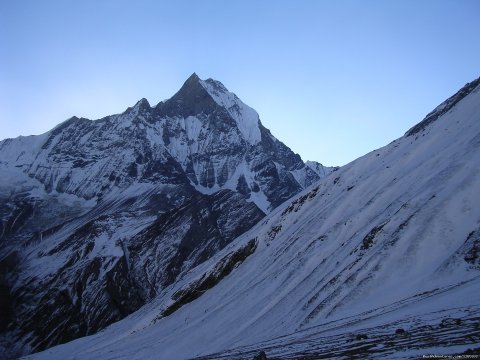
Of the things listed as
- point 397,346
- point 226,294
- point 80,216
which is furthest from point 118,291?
point 397,346

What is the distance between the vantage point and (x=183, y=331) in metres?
53.0

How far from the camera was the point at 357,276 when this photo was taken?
3978 centimetres

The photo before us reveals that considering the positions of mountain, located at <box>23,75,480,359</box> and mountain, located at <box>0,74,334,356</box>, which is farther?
mountain, located at <box>0,74,334,356</box>

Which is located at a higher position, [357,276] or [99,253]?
[99,253]

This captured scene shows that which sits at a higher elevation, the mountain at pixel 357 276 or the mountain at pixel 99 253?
the mountain at pixel 99 253

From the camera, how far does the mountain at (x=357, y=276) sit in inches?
874

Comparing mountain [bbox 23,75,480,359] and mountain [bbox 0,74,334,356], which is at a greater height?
mountain [bbox 0,74,334,356]

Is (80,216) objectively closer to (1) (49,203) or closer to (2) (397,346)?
(1) (49,203)

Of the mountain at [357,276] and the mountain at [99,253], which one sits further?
the mountain at [99,253]

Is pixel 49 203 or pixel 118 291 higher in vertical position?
pixel 49 203

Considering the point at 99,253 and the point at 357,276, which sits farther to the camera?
the point at 99,253

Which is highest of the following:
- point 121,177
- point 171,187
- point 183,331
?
point 121,177

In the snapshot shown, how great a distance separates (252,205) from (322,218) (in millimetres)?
109768

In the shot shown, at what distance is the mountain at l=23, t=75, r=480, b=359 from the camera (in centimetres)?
2219
